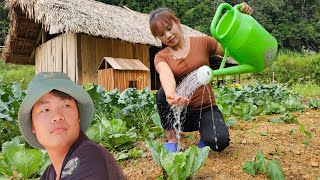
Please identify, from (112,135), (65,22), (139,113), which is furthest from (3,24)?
(112,135)

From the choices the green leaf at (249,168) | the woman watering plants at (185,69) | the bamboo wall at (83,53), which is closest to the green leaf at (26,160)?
the woman watering plants at (185,69)

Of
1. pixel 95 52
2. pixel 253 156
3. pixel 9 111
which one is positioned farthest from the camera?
pixel 95 52

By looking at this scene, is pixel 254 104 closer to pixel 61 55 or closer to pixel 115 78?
pixel 115 78

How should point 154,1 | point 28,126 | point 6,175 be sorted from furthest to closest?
point 154,1 < point 6,175 < point 28,126

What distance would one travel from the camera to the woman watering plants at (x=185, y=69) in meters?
2.05

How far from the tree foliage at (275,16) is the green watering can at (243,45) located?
18.9 meters

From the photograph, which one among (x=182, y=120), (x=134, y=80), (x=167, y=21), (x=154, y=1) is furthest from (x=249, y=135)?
(x=154, y=1)

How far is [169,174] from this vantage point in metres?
1.63

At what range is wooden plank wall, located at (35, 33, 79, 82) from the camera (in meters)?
8.52

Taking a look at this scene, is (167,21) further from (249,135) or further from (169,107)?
(249,135)

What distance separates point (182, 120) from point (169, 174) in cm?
81

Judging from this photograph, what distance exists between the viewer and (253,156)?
2162mm

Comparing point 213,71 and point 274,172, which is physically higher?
point 213,71

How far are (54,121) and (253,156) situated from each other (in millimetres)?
1449
